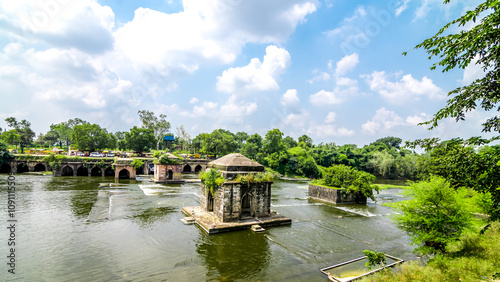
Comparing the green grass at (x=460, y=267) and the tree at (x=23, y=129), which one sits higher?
the tree at (x=23, y=129)

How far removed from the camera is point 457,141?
5.80m

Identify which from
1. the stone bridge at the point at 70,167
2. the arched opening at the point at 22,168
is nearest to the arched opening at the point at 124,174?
the stone bridge at the point at 70,167

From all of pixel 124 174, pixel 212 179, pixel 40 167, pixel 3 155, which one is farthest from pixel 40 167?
pixel 212 179

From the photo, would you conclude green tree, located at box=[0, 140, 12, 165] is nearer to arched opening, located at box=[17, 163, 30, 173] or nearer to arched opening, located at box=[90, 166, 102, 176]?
arched opening, located at box=[17, 163, 30, 173]

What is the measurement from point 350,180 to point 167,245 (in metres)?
19.2

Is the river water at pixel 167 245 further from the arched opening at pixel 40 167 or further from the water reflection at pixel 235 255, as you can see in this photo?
the arched opening at pixel 40 167

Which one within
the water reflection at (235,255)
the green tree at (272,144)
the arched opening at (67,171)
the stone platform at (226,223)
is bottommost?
the water reflection at (235,255)

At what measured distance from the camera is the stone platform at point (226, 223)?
42.8 ft

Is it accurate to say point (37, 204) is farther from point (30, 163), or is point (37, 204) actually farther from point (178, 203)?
point (30, 163)

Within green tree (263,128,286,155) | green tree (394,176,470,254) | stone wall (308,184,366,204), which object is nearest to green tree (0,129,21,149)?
green tree (263,128,286,155)

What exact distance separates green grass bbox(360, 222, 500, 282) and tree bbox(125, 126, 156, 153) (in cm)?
6001

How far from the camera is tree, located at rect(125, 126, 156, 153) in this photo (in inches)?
2309

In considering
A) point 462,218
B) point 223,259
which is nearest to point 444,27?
point 462,218

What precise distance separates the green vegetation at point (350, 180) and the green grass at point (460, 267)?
44.0 feet
